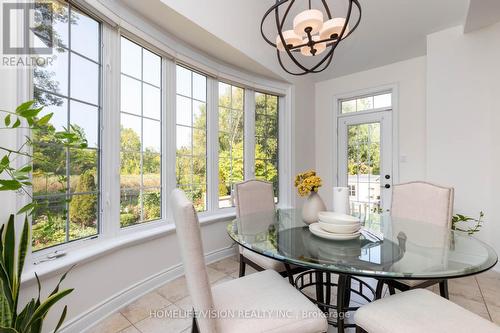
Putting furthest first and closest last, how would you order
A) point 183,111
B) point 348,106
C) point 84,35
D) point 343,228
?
point 348,106 → point 183,111 → point 84,35 → point 343,228

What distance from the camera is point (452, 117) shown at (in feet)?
9.25

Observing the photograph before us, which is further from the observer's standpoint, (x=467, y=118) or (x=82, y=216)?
(x=467, y=118)

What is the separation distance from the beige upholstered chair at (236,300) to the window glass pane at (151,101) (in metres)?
1.40

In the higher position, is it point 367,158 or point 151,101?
point 151,101

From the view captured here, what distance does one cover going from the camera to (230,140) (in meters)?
3.18

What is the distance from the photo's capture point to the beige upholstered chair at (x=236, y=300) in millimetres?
943

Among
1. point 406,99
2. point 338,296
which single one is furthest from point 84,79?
point 406,99

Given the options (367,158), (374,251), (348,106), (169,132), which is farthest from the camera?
(348,106)

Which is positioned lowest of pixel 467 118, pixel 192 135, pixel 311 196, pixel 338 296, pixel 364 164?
pixel 338 296

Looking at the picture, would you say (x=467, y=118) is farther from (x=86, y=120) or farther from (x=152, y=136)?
(x=86, y=120)

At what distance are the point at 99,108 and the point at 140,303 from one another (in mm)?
1578

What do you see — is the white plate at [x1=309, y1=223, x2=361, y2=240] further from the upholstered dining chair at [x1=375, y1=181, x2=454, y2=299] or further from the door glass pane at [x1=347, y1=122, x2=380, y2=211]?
the door glass pane at [x1=347, y1=122, x2=380, y2=211]

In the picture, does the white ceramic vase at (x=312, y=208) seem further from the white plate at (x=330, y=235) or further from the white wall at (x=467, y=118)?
the white wall at (x=467, y=118)

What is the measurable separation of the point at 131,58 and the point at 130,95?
333mm
